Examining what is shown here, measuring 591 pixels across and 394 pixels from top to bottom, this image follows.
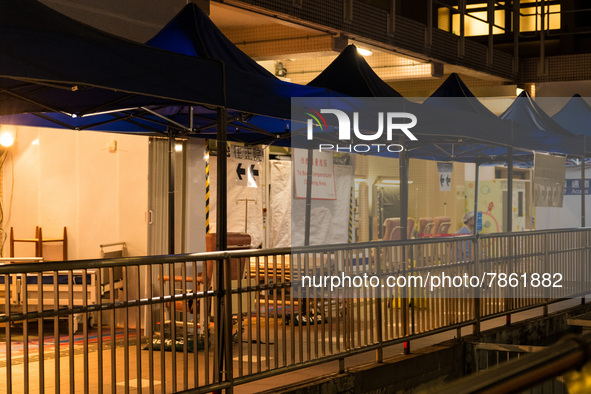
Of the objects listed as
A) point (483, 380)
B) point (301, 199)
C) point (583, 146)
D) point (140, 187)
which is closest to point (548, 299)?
point (583, 146)

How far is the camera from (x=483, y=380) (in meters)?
1.93

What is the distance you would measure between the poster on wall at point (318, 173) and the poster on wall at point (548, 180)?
122 inches

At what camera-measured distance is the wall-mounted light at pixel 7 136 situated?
11.6m

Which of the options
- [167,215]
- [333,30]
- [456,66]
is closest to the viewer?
[167,215]

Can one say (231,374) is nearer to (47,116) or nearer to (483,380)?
(47,116)

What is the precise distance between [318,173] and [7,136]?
464 cm

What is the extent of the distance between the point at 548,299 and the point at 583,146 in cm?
374

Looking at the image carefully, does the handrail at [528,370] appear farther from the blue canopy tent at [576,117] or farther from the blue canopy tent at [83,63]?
the blue canopy tent at [576,117]

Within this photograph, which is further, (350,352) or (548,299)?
(548,299)

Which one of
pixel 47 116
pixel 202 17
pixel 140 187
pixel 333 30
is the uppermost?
pixel 333 30

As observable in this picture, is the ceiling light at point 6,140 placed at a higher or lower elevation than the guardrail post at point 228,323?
higher

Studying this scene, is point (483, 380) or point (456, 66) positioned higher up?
point (456, 66)

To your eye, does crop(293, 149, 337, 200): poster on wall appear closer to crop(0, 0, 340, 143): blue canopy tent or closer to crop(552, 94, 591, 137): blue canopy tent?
crop(0, 0, 340, 143): blue canopy tent

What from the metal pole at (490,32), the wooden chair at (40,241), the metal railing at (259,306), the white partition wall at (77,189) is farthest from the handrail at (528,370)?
the metal pole at (490,32)
